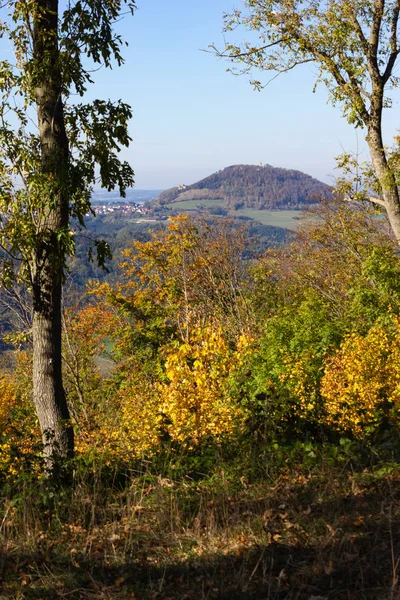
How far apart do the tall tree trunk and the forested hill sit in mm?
115042

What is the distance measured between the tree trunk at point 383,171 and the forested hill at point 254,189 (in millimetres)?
110488

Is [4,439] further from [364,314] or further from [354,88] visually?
[354,88]

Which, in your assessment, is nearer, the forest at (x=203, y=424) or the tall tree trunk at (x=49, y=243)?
the forest at (x=203, y=424)

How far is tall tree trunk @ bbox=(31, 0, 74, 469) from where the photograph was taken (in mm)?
6590

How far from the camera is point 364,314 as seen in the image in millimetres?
8820

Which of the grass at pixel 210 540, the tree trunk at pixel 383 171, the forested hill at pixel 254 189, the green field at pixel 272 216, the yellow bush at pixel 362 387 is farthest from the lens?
the forested hill at pixel 254 189

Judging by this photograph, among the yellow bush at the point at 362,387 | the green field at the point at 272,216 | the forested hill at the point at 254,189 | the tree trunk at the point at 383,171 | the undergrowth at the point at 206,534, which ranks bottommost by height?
the undergrowth at the point at 206,534

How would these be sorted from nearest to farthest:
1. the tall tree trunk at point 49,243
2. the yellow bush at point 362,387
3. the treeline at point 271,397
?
1. the treeline at point 271,397
2. the yellow bush at point 362,387
3. the tall tree trunk at point 49,243

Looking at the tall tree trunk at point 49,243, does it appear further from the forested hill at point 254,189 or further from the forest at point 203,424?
the forested hill at point 254,189

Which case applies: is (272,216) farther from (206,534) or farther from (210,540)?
(210,540)

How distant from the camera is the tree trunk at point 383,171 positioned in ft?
34.3

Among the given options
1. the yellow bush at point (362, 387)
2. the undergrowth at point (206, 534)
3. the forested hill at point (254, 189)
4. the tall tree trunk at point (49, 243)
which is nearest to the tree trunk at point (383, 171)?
the yellow bush at point (362, 387)

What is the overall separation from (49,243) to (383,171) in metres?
6.57

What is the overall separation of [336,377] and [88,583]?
3649 millimetres
